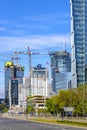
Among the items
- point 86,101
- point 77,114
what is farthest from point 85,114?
point 86,101

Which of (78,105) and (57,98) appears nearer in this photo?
(78,105)

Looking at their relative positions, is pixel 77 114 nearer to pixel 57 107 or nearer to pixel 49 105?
pixel 57 107

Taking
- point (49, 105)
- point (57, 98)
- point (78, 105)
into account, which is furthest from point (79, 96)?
point (49, 105)

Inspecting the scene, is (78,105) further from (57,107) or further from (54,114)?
(54,114)

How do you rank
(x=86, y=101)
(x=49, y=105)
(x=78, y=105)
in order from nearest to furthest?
(x=86, y=101) < (x=78, y=105) < (x=49, y=105)

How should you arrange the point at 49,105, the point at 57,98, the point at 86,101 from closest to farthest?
the point at 86,101, the point at 57,98, the point at 49,105

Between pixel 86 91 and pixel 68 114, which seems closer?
pixel 86 91

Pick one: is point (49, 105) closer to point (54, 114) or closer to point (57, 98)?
point (54, 114)

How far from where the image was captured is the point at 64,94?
6378 inches

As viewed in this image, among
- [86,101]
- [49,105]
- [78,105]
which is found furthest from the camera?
[49,105]

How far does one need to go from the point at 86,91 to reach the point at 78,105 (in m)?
7.74

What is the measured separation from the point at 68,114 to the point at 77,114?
48.0 feet

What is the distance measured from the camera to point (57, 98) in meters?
166

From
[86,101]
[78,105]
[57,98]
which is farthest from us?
[57,98]
